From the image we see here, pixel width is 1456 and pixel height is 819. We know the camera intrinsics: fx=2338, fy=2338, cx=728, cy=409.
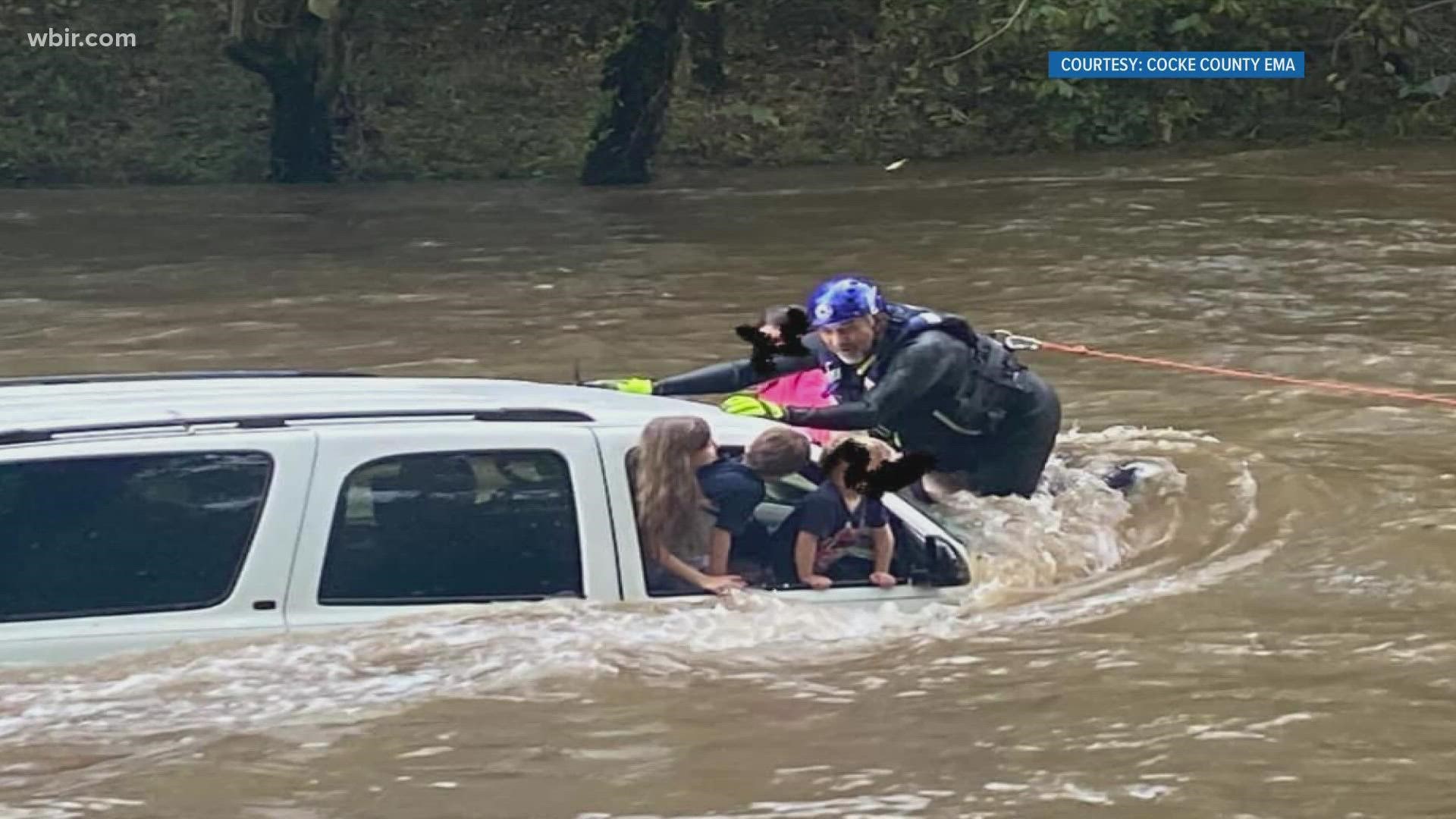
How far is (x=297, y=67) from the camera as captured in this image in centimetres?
2611

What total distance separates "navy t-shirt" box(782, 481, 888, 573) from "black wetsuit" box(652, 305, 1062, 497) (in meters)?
1.83

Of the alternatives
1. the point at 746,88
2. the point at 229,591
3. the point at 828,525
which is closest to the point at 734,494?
the point at 828,525

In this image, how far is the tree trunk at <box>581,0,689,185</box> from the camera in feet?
84.5

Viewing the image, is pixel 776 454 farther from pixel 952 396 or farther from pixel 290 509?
pixel 952 396

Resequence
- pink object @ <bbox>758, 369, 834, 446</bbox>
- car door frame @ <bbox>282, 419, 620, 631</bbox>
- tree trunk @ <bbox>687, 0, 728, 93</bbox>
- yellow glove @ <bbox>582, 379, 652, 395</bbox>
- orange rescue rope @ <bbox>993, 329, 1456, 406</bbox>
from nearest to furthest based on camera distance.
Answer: car door frame @ <bbox>282, 419, 620, 631</bbox>
yellow glove @ <bbox>582, 379, 652, 395</bbox>
pink object @ <bbox>758, 369, 834, 446</bbox>
orange rescue rope @ <bbox>993, 329, 1456, 406</bbox>
tree trunk @ <bbox>687, 0, 728, 93</bbox>

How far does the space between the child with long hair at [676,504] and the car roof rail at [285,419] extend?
0.81 ft

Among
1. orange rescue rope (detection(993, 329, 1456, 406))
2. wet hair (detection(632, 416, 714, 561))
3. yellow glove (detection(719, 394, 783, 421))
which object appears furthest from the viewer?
orange rescue rope (detection(993, 329, 1456, 406))

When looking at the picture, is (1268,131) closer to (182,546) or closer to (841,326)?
(841,326)

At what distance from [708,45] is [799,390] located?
20759mm

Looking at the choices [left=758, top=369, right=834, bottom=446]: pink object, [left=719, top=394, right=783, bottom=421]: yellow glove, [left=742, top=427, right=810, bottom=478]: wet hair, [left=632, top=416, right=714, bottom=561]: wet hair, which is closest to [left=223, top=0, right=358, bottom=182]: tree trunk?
[left=758, top=369, right=834, bottom=446]: pink object

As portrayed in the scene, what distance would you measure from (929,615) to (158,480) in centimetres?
241

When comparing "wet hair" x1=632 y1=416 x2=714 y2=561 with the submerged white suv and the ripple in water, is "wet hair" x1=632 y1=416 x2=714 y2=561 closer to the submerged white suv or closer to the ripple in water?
the submerged white suv

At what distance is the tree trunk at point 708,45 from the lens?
1167 inches

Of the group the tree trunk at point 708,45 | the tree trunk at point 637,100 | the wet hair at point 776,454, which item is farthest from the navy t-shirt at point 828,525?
the tree trunk at point 708,45
